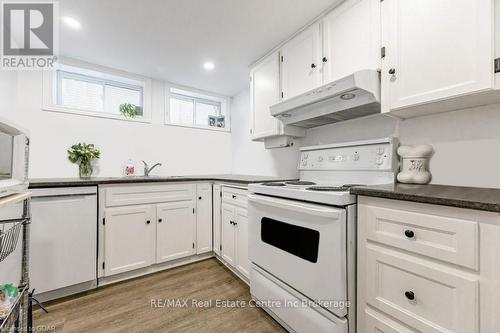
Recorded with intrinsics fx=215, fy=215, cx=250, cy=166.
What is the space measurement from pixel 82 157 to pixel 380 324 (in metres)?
2.85

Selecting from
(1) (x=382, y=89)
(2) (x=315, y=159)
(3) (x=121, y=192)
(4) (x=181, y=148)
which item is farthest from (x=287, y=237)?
(4) (x=181, y=148)

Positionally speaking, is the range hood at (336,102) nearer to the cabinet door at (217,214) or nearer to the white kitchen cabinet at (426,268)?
the white kitchen cabinet at (426,268)

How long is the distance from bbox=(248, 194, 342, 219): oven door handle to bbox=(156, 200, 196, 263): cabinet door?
41.1 inches

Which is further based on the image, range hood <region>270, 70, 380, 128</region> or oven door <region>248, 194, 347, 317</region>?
range hood <region>270, 70, 380, 128</region>

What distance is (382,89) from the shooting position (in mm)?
1306

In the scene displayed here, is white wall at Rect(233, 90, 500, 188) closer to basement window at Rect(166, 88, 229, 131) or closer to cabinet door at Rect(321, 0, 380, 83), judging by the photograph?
cabinet door at Rect(321, 0, 380, 83)

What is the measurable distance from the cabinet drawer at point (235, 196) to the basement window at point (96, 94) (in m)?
1.49

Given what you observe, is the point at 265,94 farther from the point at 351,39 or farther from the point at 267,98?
the point at 351,39

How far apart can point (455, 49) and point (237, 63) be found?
1.92m

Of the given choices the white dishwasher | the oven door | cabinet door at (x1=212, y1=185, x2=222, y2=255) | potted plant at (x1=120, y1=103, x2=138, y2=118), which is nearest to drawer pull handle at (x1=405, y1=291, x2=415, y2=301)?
the oven door

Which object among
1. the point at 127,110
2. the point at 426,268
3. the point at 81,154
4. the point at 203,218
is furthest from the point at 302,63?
the point at 81,154

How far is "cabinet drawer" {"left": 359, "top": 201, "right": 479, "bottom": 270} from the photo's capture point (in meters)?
0.77

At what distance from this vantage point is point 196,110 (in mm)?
3355

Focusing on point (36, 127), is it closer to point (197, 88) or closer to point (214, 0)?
point (197, 88)
